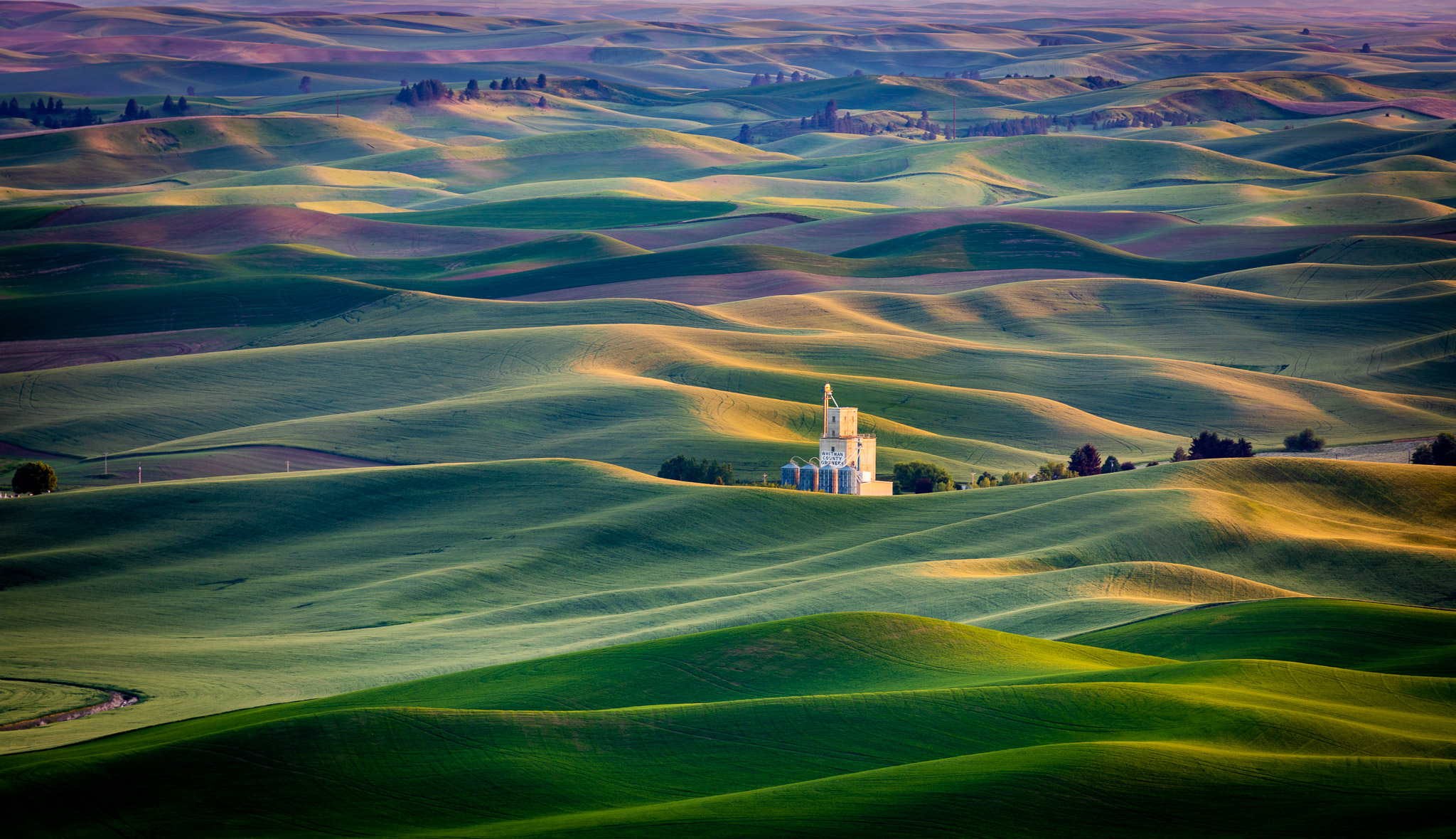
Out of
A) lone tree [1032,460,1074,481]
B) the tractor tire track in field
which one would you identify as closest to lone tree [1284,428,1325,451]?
lone tree [1032,460,1074,481]

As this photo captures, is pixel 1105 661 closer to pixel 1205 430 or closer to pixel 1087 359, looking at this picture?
pixel 1205 430

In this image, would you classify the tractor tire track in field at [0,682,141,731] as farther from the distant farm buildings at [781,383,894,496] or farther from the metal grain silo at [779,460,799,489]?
the metal grain silo at [779,460,799,489]

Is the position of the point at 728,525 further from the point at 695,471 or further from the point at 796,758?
the point at 796,758

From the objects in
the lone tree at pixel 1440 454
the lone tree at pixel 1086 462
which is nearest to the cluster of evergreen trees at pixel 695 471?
the lone tree at pixel 1086 462

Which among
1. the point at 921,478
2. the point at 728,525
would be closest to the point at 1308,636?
the point at 728,525

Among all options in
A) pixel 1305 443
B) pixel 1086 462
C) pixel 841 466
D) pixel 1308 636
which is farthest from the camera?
pixel 1305 443

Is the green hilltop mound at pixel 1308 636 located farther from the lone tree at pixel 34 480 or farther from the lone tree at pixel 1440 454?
the lone tree at pixel 34 480
